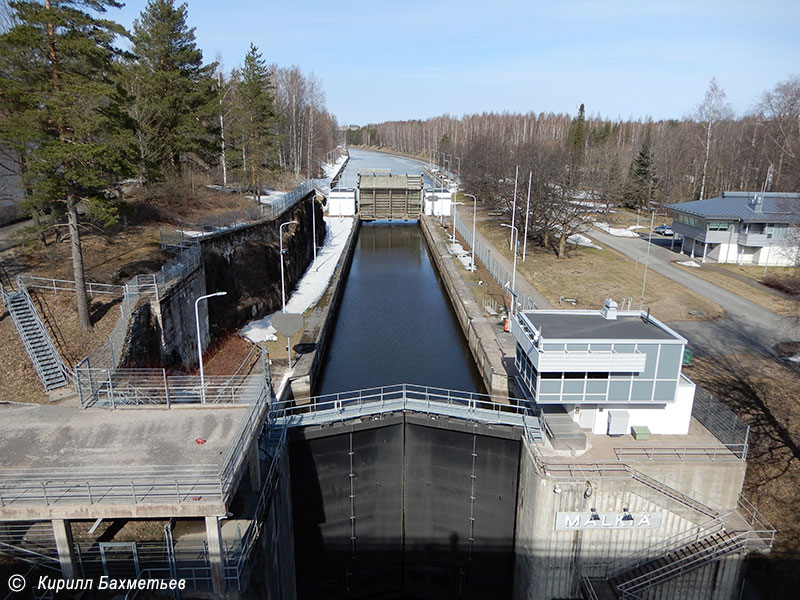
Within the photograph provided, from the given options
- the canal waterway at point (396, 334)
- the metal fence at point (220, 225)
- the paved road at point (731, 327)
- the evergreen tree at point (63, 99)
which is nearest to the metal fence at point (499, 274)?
the canal waterway at point (396, 334)

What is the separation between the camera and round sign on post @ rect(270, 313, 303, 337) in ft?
73.7

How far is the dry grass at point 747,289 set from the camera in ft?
105

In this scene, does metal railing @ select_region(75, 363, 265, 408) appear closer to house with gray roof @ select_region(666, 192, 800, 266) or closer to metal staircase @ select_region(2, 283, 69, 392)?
metal staircase @ select_region(2, 283, 69, 392)

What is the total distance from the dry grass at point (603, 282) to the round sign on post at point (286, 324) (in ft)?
53.1

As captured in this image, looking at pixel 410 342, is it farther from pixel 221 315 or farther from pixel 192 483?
pixel 192 483

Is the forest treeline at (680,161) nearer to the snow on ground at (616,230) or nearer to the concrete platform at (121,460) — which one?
→ the snow on ground at (616,230)

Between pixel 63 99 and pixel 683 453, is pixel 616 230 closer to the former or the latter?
pixel 683 453

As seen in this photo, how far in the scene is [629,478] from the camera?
1473 cm

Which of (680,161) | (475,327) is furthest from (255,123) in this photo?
(680,161)

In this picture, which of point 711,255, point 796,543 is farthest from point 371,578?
point 711,255

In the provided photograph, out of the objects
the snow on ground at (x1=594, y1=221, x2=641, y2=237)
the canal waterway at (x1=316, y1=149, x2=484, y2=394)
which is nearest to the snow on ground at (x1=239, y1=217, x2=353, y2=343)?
the canal waterway at (x1=316, y1=149, x2=484, y2=394)

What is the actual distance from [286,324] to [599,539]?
13.7 m

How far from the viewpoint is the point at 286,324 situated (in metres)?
22.5

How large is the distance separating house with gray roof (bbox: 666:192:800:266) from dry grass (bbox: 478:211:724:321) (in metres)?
6.04
